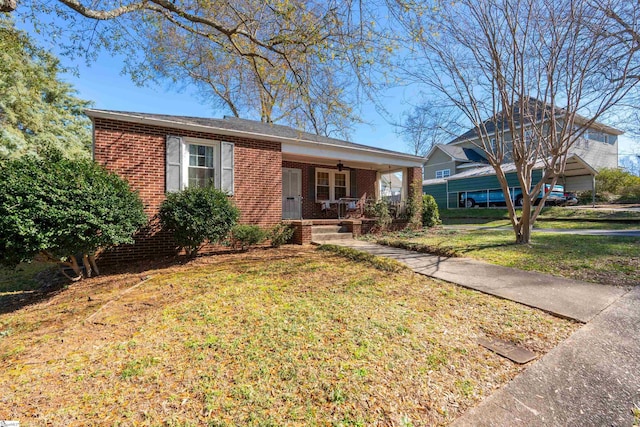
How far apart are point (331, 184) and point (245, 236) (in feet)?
20.8

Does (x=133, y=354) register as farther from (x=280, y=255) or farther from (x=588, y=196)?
(x=588, y=196)

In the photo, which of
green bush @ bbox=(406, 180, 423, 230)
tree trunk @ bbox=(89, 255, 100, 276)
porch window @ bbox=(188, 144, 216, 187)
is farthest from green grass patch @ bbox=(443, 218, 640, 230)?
tree trunk @ bbox=(89, 255, 100, 276)

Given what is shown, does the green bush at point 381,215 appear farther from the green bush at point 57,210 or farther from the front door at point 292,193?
the green bush at point 57,210

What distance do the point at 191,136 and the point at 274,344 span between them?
6621 millimetres

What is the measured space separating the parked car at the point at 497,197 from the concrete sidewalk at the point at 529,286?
16.1 metres

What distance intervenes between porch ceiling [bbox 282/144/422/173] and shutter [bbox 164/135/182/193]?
3.17m

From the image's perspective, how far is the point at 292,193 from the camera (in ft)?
38.2

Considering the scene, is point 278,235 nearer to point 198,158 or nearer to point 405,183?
point 198,158

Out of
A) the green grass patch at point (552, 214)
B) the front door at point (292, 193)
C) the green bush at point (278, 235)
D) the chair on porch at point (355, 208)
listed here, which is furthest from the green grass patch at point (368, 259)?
the green grass patch at point (552, 214)

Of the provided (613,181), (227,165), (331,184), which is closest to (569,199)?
(613,181)

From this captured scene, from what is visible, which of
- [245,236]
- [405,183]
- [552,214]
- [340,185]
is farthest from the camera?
[552,214]

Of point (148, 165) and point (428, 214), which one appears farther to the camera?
point (428, 214)

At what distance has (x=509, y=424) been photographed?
68.8 inches

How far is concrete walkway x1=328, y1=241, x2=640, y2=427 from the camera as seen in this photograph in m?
1.81
